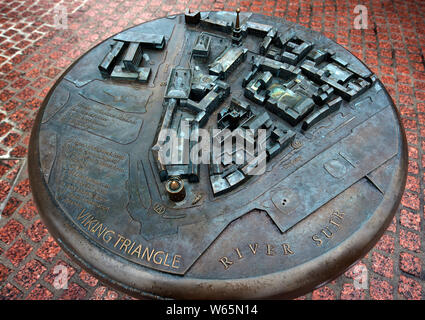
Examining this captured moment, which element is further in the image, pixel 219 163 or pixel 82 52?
pixel 82 52

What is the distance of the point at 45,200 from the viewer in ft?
→ 12.6

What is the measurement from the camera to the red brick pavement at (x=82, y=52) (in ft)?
12.8

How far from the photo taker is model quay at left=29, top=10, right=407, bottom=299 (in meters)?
3.33

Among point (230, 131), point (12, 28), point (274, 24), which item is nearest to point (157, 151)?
point (230, 131)

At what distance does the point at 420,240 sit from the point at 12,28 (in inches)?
427

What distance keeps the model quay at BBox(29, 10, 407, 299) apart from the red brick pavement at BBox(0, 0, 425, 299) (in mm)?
769

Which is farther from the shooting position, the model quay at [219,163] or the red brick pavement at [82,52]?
the red brick pavement at [82,52]

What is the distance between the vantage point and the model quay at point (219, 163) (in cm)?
333

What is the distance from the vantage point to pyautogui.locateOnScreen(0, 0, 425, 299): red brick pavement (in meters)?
3.91

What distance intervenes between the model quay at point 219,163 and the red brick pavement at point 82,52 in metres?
0.77

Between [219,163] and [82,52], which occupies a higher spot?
[219,163]

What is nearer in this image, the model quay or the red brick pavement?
the model quay

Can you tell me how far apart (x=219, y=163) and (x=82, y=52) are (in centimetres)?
556

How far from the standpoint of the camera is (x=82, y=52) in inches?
280
